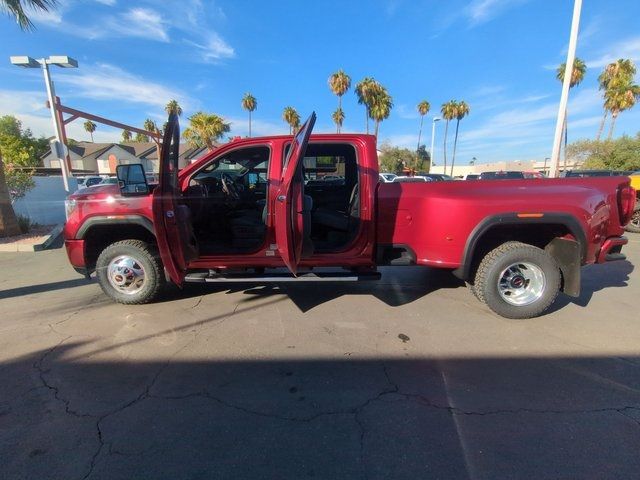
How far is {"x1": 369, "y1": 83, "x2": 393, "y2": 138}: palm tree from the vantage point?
42.0 metres

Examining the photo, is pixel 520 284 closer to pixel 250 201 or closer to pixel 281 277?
pixel 281 277

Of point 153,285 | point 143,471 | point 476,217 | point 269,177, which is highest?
point 269,177

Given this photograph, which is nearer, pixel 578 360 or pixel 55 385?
pixel 55 385

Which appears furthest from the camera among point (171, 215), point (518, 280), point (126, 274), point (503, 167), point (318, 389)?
point (503, 167)

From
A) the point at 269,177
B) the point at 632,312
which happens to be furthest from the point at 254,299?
the point at 632,312

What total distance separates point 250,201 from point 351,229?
156cm

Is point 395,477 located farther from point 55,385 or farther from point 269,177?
point 269,177

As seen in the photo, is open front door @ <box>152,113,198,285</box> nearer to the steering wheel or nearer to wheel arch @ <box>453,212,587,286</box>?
the steering wheel

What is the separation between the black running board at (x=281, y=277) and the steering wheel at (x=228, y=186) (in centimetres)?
118

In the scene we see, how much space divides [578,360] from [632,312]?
66.7 inches

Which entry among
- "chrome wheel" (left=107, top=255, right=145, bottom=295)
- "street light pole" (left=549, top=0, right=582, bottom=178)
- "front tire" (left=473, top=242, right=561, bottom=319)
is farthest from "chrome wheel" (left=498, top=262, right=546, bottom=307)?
"street light pole" (left=549, top=0, right=582, bottom=178)

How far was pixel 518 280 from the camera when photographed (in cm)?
399

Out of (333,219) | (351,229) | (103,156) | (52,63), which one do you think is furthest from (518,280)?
(103,156)

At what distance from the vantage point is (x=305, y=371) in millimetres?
2984
